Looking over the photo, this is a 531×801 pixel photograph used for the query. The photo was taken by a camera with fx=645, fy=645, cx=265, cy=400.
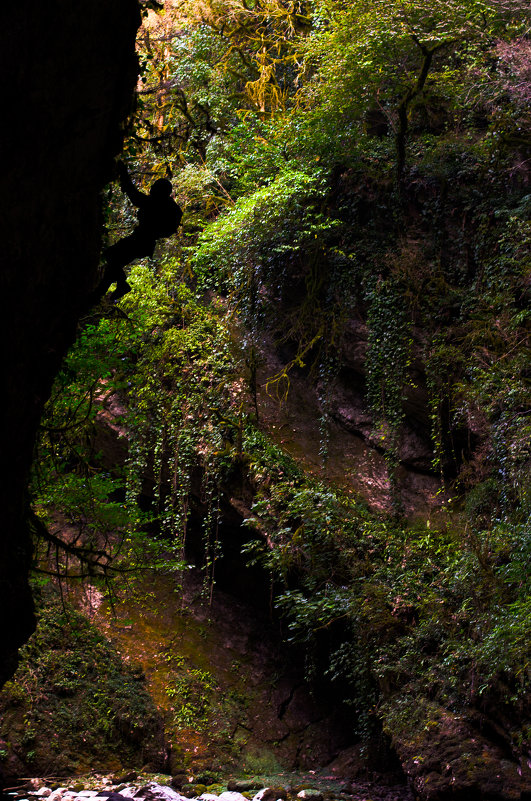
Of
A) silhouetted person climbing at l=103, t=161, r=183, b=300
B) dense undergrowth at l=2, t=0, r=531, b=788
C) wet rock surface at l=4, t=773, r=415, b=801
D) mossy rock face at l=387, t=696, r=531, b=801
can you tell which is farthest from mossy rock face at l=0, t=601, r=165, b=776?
silhouetted person climbing at l=103, t=161, r=183, b=300

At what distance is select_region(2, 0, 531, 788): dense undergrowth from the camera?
20.3 feet

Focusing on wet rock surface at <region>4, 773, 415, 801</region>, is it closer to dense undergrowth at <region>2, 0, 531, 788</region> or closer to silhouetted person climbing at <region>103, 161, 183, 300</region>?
dense undergrowth at <region>2, 0, 531, 788</region>

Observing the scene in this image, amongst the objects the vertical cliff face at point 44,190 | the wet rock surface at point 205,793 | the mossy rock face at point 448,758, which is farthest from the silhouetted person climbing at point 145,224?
the wet rock surface at point 205,793

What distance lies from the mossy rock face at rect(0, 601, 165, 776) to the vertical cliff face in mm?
4256

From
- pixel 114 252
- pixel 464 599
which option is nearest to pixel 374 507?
pixel 464 599

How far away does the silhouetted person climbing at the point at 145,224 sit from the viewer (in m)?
2.98

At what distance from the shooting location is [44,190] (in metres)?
2.06

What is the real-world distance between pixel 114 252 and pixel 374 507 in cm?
636

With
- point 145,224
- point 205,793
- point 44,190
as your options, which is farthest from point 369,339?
point 44,190

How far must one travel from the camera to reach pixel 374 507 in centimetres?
869

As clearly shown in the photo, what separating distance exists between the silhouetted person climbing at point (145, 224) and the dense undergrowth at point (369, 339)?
233cm

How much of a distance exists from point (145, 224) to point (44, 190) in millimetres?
984

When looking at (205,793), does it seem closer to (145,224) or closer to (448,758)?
(448,758)

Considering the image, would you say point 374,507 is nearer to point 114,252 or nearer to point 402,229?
point 402,229
